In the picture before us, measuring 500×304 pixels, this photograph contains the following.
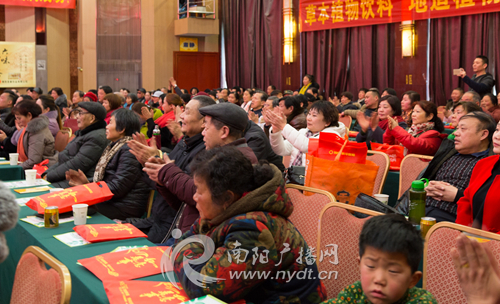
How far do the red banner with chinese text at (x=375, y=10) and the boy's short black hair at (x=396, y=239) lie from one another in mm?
7555

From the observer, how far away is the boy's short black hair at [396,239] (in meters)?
1.30

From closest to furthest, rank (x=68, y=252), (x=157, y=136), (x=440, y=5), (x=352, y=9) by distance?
(x=68, y=252) < (x=157, y=136) < (x=440, y=5) < (x=352, y=9)

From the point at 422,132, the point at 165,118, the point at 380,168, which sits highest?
the point at 165,118

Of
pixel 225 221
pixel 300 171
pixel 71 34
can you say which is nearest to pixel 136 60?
pixel 71 34

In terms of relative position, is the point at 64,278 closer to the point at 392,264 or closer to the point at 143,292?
the point at 143,292

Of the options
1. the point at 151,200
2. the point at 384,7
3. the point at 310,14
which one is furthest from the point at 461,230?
the point at 310,14

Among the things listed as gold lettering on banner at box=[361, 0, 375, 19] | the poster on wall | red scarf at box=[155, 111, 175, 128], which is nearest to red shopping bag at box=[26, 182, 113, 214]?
red scarf at box=[155, 111, 175, 128]

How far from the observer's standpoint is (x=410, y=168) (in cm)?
323

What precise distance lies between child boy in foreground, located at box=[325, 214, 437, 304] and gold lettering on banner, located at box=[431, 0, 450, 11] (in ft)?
26.0

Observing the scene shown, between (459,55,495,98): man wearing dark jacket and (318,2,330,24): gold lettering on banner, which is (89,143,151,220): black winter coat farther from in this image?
(318,2,330,24): gold lettering on banner

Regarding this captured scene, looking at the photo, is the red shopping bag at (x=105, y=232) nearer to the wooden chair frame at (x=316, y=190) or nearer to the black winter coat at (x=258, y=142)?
the wooden chair frame at (x=316, y=190)

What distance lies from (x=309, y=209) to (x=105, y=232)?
38.6 inches

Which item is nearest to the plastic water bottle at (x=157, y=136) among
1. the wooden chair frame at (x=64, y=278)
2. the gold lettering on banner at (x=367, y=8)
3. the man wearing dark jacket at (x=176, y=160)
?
the man wearing dark jacket at (x=176, y=160)

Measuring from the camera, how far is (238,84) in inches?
529
